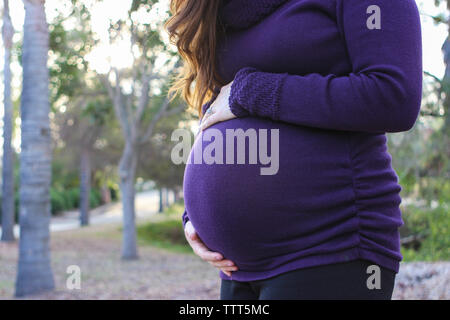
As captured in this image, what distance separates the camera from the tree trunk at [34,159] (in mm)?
5262

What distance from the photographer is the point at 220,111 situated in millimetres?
1203

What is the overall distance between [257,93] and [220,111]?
17 cm

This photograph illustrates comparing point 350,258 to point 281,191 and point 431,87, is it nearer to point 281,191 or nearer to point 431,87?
point 281,191

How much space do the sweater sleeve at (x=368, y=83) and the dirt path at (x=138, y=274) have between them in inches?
121

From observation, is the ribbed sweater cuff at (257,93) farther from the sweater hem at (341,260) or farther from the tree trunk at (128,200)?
the tree trunk at (128,200)

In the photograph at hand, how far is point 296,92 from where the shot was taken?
40.4 inches

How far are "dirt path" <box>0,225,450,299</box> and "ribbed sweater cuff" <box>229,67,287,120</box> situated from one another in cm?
310

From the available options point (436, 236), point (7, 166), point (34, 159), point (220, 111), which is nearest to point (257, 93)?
point (220, 111)

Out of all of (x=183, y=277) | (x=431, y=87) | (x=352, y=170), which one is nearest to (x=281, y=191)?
(x=352, y=170)

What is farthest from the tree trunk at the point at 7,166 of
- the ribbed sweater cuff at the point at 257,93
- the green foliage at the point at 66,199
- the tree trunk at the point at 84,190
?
the ribbed sweater cuff at the point at 257,93

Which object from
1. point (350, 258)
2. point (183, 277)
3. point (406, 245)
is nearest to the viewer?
point (350, 258)

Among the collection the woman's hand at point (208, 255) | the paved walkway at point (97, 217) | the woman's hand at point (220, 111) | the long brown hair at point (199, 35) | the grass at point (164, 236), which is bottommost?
the paved walkway at point (97, 217)

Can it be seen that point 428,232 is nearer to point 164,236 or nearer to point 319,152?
point 319,152

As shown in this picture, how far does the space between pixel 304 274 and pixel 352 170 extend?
0.85 ft
